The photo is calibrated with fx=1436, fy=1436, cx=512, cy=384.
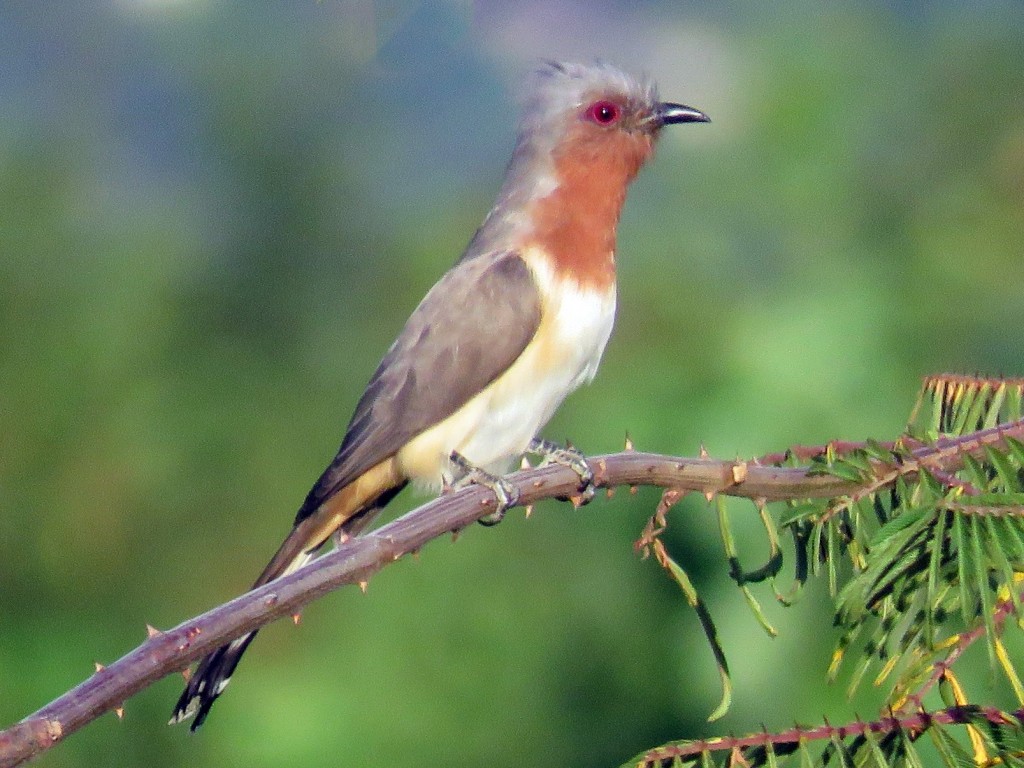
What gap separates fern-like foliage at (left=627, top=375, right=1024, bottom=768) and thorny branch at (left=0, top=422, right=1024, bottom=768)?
22mm

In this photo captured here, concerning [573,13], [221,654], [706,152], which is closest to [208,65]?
[573,13]

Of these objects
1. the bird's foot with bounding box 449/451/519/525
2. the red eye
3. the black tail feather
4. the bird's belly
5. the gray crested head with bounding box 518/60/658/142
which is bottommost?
the black tail feather

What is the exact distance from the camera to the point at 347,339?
510cm

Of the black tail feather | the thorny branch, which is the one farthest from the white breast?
the thorny branch

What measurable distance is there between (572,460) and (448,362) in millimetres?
647

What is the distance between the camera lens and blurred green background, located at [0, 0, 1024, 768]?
11.7ft

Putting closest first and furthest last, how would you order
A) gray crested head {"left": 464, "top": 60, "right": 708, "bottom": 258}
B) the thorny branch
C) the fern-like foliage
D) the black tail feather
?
the thorny branch, the fern-like foliage, the black tail feather, gray crested head {"left": 464, "top": 60, "right": 708, "bottom": 258}

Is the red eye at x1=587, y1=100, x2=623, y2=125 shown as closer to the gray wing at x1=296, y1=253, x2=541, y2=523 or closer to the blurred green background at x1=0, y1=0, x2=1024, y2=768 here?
the blurred green background at x1=0, y1=0, x2=1024, y2=768

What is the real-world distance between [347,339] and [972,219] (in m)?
2.14

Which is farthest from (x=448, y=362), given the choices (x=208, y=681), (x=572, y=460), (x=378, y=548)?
(x=378, y=548)

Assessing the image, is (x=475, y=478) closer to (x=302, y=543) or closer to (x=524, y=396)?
(x=524, y=396)

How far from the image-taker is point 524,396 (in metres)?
3.20

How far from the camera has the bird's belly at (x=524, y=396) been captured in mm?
3170

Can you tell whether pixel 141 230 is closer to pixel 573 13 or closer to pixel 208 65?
pixel 208 65
